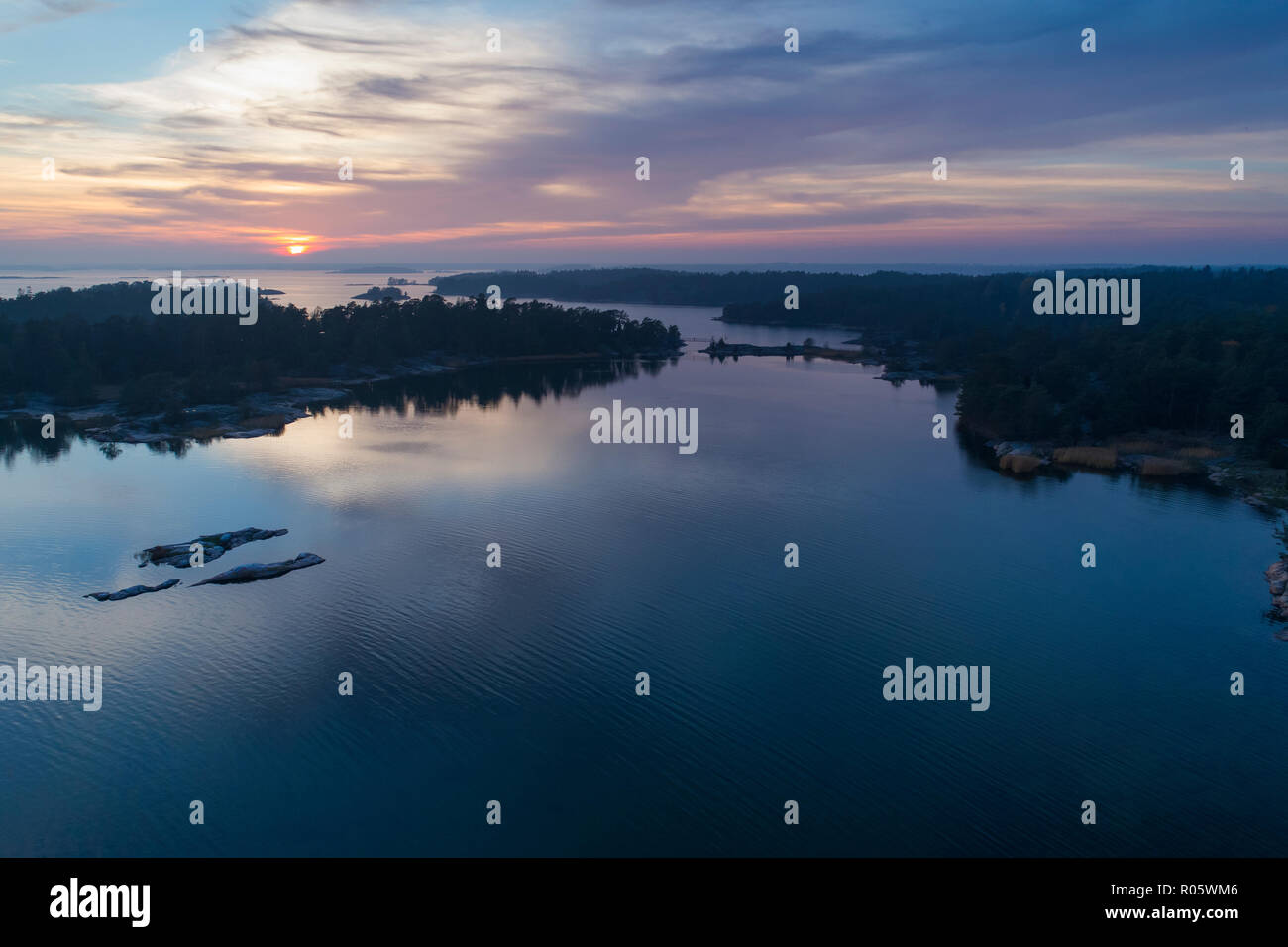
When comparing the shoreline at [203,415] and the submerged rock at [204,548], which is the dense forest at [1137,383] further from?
the shoreline at [203,415]

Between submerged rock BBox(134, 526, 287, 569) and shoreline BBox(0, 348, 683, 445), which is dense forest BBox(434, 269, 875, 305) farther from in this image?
submerged rock BBox(134, 526, 287, 569)

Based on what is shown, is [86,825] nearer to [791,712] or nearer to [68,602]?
[68,602]

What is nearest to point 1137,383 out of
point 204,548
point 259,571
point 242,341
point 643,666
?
point 643,666

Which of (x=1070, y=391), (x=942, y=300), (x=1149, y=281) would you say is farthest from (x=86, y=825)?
(x=1149, y=281)

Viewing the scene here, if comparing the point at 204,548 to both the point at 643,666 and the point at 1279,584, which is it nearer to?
the point at 643,666

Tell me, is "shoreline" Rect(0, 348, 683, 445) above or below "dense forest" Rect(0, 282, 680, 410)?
below

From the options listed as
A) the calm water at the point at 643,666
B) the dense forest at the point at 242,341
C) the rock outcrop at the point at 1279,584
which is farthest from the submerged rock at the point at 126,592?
the rock outcrop at the point at 1279,584

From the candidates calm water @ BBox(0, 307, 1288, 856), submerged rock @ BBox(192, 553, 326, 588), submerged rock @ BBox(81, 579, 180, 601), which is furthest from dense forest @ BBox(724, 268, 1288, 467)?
submerged rock @ BBox(81, 579, 180, 601)
